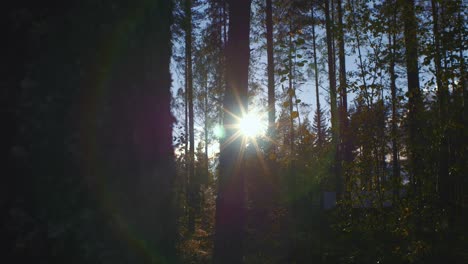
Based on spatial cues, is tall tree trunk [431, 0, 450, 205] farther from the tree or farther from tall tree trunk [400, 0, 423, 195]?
the tree

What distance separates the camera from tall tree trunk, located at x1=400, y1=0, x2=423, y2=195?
495 centimetres

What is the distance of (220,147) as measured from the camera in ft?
Result: 19.4

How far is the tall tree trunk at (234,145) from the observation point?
5.30 m

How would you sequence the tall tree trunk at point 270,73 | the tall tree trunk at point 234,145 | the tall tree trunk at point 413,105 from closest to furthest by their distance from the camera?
the tall tree trunk at point 413,105
the tall tree trunk at point 234,145
the tall tree trunk at point 270,73

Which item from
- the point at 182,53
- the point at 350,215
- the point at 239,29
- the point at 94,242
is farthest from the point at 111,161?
the point at 182,53

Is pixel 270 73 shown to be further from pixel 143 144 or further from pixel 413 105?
pixel 143 144

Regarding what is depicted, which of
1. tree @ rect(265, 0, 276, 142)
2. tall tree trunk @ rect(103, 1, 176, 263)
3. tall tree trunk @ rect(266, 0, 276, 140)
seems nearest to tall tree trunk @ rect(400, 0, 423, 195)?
tall tree trunk @ rect(103, 1, 176, 263)

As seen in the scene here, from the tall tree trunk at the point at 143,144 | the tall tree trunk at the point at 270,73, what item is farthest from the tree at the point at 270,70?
the tall tree trunk at the point at 143,144

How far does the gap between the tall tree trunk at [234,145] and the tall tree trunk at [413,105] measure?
2440 millimetres

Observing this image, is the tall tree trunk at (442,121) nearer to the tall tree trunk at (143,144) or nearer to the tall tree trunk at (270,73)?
the tall tree trunk at (143,144)

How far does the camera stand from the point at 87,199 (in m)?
1.58

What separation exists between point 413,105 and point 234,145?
9.52 feet

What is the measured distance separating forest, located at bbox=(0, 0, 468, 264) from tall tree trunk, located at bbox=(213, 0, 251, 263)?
0.07ft

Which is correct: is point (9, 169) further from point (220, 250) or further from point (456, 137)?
point (456, 137)
